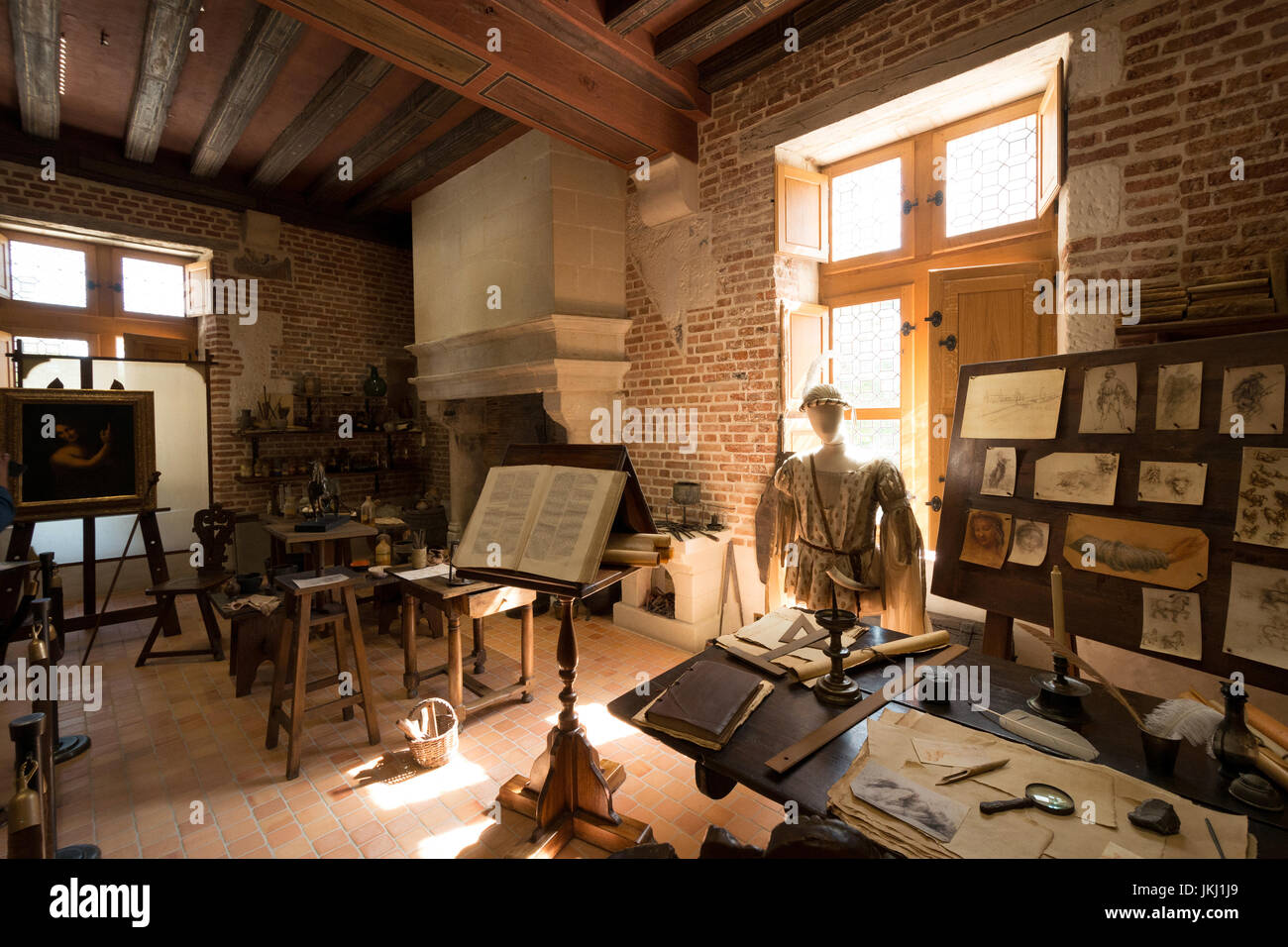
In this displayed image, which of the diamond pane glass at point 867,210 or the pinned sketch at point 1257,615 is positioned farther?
the diamond pane glass at point 867,210

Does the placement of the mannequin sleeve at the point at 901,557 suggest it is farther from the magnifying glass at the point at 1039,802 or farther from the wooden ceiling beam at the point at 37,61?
the wooden ceiling beam at the point at 37,61

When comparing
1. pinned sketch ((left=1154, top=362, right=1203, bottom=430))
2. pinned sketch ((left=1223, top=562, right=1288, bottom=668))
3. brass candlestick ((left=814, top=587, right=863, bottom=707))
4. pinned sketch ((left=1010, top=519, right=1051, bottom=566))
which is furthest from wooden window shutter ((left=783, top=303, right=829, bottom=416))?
brass candlestick ((left=814, top=587, right=863, bottom=707))

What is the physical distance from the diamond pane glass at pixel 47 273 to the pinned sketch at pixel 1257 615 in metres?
9.53

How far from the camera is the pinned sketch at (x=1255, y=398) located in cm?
191

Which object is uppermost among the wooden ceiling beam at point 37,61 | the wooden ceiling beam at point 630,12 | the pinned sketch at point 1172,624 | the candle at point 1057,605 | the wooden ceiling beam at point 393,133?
the wooden ceiling beam at point 393,133

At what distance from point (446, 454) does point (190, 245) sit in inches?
150

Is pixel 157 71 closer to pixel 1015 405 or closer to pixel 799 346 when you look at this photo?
pixel 799 346

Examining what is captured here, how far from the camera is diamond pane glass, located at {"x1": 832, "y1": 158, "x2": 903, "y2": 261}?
4.49 metres

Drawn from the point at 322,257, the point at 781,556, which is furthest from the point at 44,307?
the point at 781,556

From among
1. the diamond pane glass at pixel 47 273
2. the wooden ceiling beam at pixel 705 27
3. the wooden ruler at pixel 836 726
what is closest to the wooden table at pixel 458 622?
the wooden ruler at pixel 836 726

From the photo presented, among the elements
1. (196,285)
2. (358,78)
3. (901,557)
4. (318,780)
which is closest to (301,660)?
(318,780)

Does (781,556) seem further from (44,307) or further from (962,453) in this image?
(44,307)

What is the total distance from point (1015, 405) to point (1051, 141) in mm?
1974

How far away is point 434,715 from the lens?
10.6 feet
